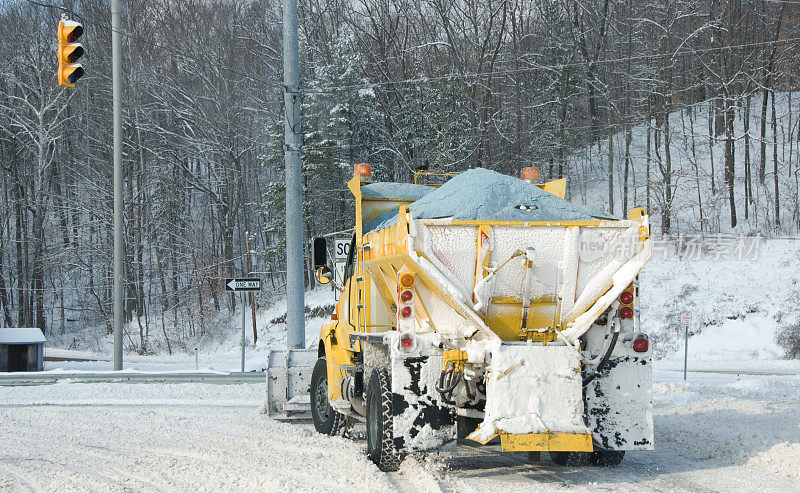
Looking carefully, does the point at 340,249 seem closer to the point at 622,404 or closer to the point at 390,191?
the point at 390,191

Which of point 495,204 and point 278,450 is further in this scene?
point 278,450

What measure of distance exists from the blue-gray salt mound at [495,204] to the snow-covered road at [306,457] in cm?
237

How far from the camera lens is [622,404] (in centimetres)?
705

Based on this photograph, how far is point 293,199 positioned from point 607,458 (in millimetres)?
7621

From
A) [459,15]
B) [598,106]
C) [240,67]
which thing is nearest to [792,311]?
[598,106]

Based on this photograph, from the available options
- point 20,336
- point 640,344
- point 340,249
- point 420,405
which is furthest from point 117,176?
point 640,344

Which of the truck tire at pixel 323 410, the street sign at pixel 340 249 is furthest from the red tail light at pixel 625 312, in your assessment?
the street sign at pixel 340 249

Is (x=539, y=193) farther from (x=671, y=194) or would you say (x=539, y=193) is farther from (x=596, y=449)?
(x=671, y=194)

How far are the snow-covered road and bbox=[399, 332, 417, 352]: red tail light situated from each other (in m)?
1.15

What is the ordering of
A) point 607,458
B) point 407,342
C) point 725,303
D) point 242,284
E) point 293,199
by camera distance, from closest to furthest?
point 407,342 < point 607,458 < point 293,199 < point 242,284 < point 725,303

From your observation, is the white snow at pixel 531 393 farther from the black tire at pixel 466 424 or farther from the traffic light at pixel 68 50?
the traffic light at pixel 68 50

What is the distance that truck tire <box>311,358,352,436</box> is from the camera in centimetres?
945

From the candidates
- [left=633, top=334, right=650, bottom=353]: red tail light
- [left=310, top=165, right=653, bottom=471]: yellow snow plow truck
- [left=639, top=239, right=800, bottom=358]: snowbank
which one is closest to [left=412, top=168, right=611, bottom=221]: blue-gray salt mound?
[left=310, top=165, right=653, bottom=471]: yellow snow plow truck

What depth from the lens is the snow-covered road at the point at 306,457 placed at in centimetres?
670
